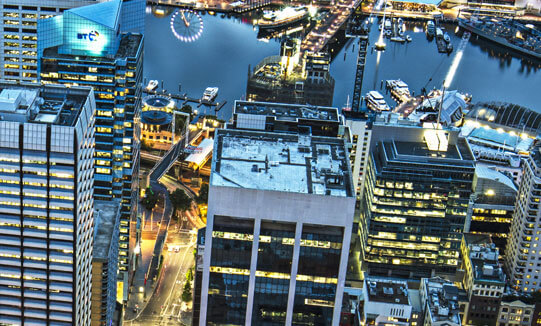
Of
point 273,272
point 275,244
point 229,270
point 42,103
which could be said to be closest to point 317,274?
point 273,272

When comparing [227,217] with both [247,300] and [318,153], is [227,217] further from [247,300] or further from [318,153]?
[318,153]

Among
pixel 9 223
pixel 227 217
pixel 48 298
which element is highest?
pixel 227 217

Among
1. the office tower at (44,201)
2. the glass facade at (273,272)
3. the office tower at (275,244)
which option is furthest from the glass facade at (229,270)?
the office tower at (44,201)

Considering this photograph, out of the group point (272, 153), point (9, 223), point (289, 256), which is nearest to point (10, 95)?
point (9, 223)

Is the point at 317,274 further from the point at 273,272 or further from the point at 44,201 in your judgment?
the point at 44,201

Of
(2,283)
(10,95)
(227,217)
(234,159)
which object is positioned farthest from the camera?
(2,283)

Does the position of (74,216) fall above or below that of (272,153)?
below
